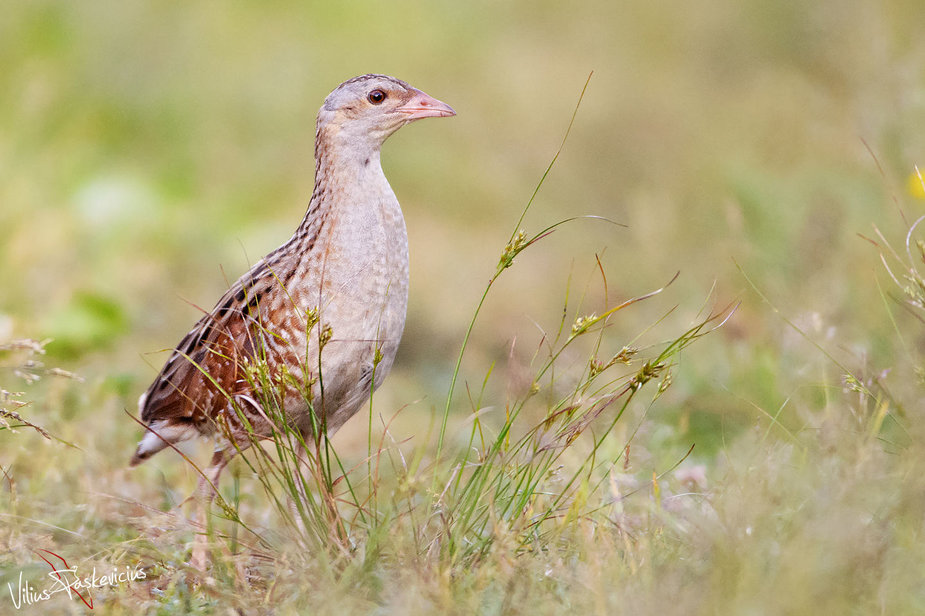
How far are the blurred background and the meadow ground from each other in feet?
0.10

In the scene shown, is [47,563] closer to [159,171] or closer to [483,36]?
[159,171]

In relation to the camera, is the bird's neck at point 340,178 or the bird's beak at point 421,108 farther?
the bird's beak at point 421,108

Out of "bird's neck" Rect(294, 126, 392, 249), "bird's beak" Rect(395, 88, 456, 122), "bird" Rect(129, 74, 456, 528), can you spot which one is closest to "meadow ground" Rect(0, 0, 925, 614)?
"bird" Rect(129, 74, 456, 528)

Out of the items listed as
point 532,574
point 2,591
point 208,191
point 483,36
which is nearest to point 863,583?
point 532,574

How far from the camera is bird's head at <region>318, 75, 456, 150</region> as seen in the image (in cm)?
376

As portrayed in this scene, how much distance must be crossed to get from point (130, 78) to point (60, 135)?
4.29 ft

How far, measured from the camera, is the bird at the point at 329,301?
3439 mm

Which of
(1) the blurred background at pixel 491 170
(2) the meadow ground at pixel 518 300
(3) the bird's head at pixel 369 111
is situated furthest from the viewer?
(1) the blurred background at pixel 491 170

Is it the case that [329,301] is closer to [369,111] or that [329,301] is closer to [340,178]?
[340,178]

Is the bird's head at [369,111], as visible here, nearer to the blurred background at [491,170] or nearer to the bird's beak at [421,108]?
the bird's beak at [421,108]

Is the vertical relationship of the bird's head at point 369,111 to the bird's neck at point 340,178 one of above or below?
above

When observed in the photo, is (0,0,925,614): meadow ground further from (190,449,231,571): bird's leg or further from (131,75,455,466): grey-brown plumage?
(131,75,455,466): grey-brown plumage

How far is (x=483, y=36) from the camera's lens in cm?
997

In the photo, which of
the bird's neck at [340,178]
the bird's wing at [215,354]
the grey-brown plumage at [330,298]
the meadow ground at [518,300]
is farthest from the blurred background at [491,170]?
the bird's neck at [340,178]
